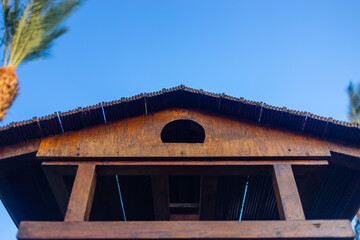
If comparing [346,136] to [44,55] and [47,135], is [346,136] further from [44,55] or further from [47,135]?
[44,55]

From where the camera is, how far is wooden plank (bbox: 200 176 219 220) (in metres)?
6.22

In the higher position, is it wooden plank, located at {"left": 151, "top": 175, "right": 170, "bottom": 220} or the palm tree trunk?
the palm tree trunk

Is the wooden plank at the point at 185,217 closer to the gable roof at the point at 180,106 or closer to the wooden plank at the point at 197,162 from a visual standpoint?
the wooden plank at the point at 197,162

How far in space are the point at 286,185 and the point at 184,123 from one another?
227 centimetres

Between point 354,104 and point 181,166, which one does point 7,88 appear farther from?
point 354,104

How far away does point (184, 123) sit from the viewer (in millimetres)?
6781

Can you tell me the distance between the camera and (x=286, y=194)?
17.5 feet

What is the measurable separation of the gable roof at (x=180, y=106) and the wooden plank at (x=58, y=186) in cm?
69

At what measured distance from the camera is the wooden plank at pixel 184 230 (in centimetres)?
458

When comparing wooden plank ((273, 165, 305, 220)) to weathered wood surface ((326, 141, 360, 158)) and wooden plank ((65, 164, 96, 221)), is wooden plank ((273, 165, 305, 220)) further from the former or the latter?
wooden plank ((65, 164, 96, 221))

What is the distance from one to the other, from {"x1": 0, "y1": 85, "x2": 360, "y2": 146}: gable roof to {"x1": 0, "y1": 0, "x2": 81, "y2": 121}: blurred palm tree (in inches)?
53.8

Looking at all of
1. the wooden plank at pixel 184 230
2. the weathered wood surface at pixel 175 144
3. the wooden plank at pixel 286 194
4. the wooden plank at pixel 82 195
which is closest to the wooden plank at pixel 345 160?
the weathered wood surface at pixel 175 144

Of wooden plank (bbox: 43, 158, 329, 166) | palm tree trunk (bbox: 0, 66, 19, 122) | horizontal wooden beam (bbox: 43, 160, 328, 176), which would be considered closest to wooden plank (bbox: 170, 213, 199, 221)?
horizontal wooden beam (bbox: 43, 160, 328, 176)

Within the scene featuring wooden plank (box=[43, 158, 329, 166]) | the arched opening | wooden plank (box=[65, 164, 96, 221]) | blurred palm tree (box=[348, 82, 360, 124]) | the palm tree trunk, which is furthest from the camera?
blurred palm tree (box=[348, 82, 360, 124])
